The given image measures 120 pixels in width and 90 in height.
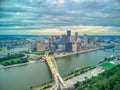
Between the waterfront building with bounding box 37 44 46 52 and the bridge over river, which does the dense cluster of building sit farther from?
the bridge over river

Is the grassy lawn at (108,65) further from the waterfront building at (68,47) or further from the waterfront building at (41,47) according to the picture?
the waterfront building at (41,47)

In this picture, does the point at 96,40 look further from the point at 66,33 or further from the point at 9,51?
the point at 9,51

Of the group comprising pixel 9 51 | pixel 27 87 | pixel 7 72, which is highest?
pixel 9 51

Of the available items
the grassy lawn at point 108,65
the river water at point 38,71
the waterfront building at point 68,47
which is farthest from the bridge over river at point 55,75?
the grassy lawn at point 108,65

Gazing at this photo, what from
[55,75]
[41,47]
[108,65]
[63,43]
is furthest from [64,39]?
[108,65]

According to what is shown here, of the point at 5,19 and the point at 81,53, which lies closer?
the point at 5,19

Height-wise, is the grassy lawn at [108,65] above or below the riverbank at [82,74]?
above

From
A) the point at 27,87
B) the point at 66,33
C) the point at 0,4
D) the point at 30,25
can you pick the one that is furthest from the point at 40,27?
the point at 27,87

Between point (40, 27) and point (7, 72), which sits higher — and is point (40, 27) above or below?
above
